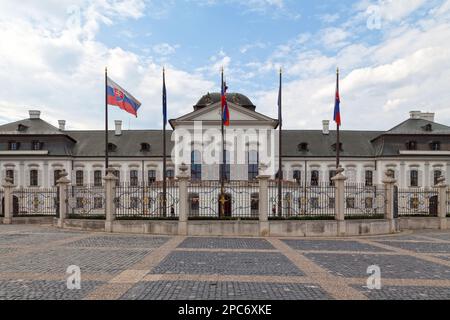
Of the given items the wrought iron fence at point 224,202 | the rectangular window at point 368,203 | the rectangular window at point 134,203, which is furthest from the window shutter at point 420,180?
the rectangular window at point 134,203

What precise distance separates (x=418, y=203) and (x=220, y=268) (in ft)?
53.1

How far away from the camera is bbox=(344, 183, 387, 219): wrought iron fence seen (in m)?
17.0

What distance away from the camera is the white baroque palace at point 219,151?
132 feet

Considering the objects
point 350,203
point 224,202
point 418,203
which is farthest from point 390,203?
point 224,202

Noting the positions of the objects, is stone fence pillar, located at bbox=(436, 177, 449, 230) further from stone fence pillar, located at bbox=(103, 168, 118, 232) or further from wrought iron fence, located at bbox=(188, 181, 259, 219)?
stone fence pillar, located at bbox=(103, 168, 118, 232)

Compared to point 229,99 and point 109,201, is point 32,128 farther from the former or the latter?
point 109,201

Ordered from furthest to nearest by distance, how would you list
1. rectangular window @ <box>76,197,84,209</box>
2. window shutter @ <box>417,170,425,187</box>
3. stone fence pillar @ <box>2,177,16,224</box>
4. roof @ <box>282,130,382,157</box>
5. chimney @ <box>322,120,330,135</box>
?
1. chimney @ <box>322,120,330,135</box>
2. roof @ <box>282,130,382,157</box>
3. window shutter @ <box>417,170,425,187</box>
4. stone fence pillar @ <box>2,177,16,224</box>
5. rectangular window @ <box>76,197,84,209</box>

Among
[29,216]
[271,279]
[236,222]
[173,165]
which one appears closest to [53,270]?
[271,279]

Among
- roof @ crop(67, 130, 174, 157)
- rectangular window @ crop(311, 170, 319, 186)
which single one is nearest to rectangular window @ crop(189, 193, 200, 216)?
roof @ crop(67, 130, 174, 157)

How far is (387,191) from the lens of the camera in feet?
55.1

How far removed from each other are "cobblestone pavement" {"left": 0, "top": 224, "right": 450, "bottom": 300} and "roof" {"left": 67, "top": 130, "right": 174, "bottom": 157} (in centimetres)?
3256

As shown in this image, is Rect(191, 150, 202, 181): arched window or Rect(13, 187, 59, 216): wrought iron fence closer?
Rect(13, 187, 59, 216): wrought iron fence

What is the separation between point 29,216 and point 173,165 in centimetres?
2457

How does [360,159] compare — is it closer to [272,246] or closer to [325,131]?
[325,131]
